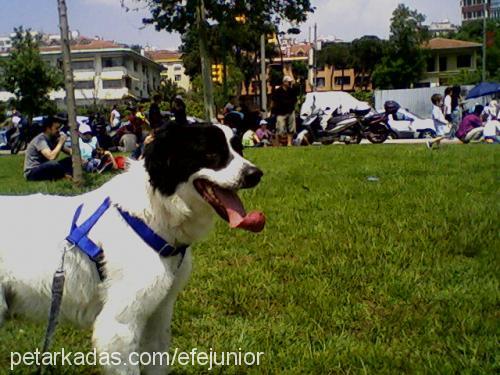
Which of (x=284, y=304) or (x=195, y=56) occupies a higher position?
(x=195, y=56)

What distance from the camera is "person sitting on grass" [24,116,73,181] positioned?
10.8 meters

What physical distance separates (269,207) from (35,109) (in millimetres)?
33500

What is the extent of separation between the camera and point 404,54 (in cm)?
6600

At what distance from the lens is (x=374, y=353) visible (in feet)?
11.4

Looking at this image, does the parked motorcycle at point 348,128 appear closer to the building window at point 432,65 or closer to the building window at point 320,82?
the building window at point 432,65

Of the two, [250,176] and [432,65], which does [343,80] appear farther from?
[250,176]

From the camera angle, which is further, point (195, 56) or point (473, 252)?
point (195, 56)

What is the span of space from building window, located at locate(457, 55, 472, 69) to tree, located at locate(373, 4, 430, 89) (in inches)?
550

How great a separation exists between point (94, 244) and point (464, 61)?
83742 millimetres

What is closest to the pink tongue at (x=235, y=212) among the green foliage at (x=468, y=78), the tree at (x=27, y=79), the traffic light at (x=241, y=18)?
the traffic light at (x=241, y=18)

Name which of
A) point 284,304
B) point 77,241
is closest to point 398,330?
point 284,304

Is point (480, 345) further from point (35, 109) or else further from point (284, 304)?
point (35, 109)

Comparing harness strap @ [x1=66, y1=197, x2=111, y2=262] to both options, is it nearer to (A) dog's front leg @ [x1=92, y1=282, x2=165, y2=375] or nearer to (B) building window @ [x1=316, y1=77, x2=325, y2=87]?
(A) dog's front leg @ [x1=92, y1=282, x2=165, y2=375]

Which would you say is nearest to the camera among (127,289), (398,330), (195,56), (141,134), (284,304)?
(127,289)
